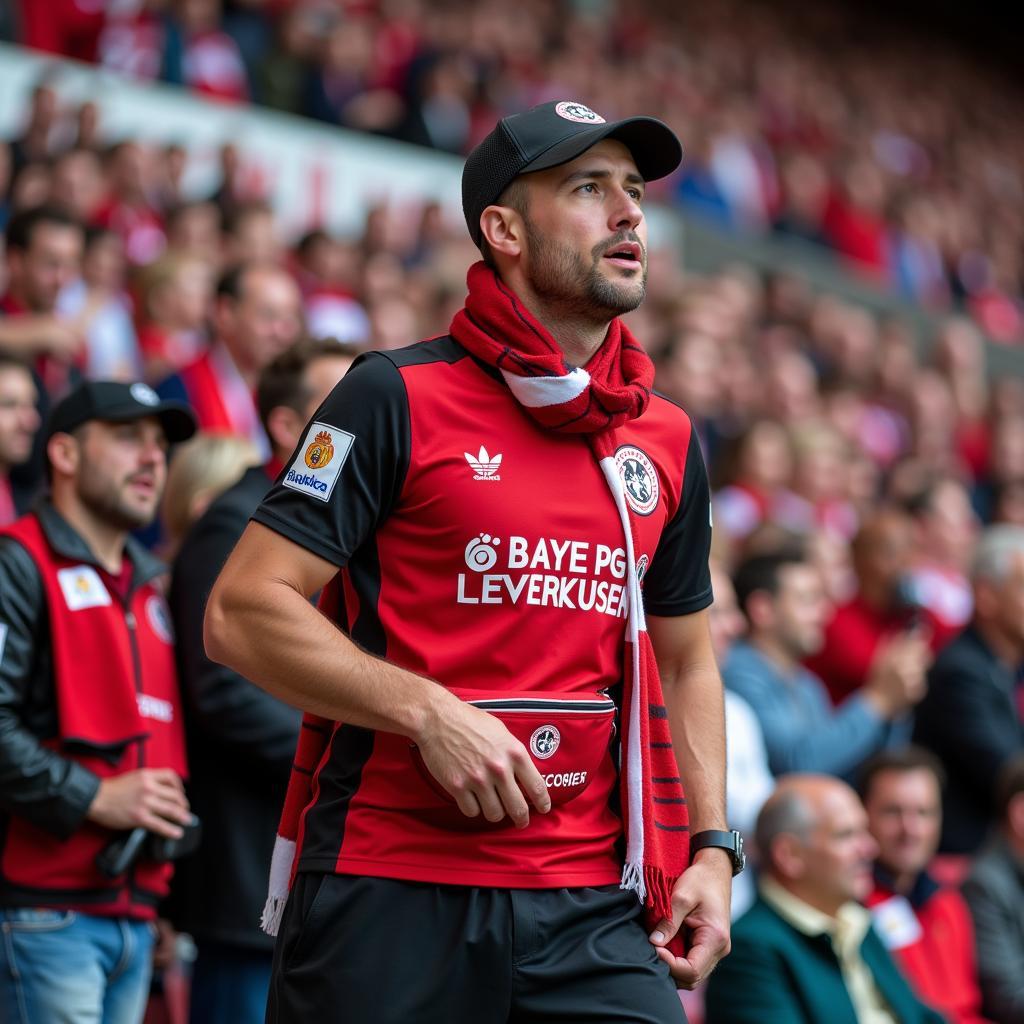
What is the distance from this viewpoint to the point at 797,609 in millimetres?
5723

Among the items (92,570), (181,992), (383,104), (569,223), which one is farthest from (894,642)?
(383,104)

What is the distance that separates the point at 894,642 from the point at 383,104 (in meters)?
6.83

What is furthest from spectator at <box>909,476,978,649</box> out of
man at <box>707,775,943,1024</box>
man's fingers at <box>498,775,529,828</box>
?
man's fingers at <box>498,775,529,828</box>

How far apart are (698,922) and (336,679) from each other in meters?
0.74

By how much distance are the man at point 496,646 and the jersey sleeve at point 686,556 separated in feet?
0.31

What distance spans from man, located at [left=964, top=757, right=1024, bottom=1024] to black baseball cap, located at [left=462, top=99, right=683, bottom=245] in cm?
352

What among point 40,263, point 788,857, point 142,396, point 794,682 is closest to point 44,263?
point 40,263

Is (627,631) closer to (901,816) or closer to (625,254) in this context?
(625,254)

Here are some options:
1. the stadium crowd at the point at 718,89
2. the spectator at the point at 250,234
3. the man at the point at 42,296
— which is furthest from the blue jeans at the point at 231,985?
the stadium crowd at the point at 718,89

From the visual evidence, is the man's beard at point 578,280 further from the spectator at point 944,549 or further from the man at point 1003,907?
the spectator at point 944,549

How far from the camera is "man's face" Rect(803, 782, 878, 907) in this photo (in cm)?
473

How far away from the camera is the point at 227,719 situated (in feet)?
12.4

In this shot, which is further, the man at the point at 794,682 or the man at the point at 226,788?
the man at the point at 794,682

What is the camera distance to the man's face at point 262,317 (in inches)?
223
